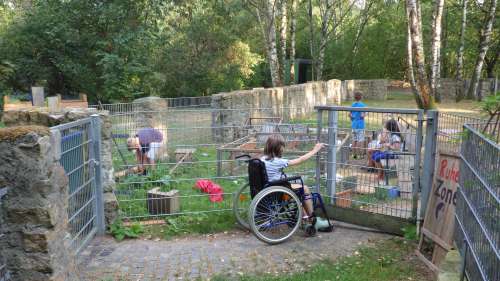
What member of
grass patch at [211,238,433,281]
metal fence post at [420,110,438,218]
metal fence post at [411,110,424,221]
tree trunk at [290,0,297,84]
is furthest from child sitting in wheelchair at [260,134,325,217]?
tree trunk at [290,0,297,84]

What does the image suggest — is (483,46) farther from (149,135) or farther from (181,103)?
(149,135)

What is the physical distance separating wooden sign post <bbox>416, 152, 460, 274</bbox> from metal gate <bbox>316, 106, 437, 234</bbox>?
44 centimetres

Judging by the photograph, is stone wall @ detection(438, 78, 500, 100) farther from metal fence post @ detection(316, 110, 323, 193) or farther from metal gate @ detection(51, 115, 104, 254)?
metal gate @ detection(51, 115, 104, 254)

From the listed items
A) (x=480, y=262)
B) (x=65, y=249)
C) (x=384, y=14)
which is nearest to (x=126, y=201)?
(x=65, y=249)

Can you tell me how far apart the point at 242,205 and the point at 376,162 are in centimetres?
192

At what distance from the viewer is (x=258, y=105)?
1409 cm

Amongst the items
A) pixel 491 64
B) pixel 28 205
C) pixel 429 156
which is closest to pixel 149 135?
pixel 28 205

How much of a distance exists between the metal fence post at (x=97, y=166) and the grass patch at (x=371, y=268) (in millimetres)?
1957

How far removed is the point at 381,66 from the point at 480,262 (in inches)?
1332

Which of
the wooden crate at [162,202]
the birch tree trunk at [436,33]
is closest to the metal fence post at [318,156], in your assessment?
the wooden crate at [162,202]

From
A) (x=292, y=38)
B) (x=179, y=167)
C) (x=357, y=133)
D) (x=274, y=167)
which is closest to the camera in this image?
(x=274, y=167)

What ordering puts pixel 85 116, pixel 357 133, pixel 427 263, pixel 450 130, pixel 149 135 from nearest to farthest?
pixel 427 263
pixel 450 130
pixel 85 116
pixel 357 133
pixel 149 135

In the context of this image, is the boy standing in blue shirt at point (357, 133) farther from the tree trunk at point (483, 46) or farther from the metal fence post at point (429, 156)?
the tree trunk at point (483, 46)

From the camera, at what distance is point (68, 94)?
24250 mm
